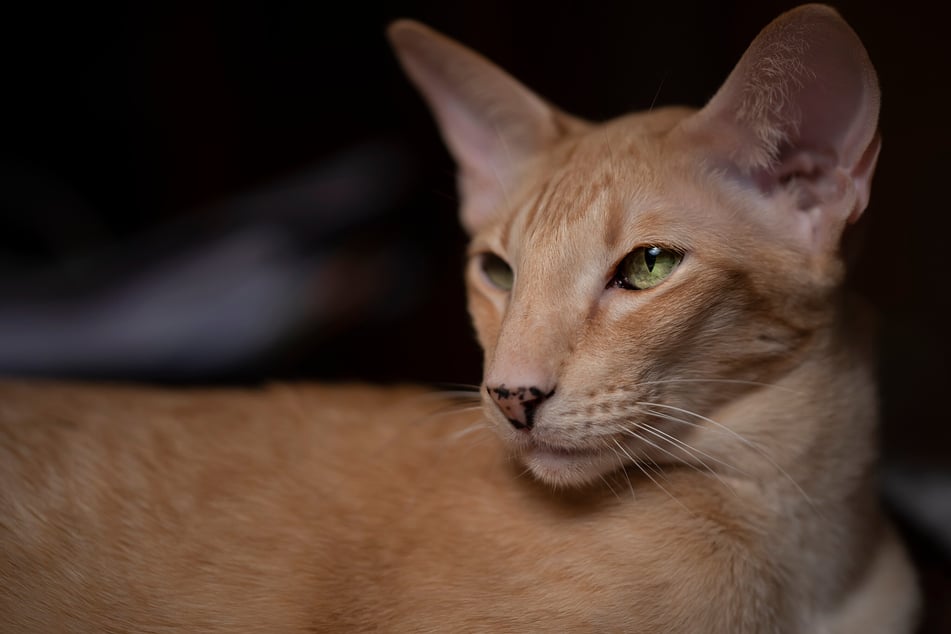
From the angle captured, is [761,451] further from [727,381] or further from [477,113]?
[477,113]

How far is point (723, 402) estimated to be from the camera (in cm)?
130

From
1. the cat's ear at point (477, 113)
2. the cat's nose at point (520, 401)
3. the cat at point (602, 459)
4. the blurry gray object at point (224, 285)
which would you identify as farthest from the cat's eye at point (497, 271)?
the blurry gray object at point (224, 285)

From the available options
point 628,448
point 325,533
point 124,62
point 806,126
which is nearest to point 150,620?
point 325,533

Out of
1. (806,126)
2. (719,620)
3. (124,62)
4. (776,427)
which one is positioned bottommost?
(124,62)

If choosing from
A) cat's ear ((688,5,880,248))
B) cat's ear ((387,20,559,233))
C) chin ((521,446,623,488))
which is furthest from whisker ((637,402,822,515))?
cat's ear ((387,20,559,233))

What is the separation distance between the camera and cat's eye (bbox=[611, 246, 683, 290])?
1.23 m

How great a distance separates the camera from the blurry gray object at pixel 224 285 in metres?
2.64

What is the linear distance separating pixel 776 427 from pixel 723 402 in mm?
91

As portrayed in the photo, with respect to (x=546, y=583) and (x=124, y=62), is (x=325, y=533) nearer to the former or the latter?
(x=546, y=583)

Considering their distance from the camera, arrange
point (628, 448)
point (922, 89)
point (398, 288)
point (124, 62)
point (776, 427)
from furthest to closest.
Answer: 1. point (124, 62)
2. point (398, 288)
3. point (922, 89)
4. point (776, 427)
5. point (628, 448)

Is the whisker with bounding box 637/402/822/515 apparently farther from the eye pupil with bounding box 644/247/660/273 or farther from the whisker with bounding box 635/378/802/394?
the eye pupil with bounding box 644/247/660/273

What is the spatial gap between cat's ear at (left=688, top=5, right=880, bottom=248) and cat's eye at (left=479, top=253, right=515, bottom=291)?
14.5 inches

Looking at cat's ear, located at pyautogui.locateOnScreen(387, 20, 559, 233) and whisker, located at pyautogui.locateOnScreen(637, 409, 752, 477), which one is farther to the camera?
cat's ear, located at pyautogui.locateOnScreen(387, 20, 559, 233)

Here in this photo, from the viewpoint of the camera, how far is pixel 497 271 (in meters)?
1.46
